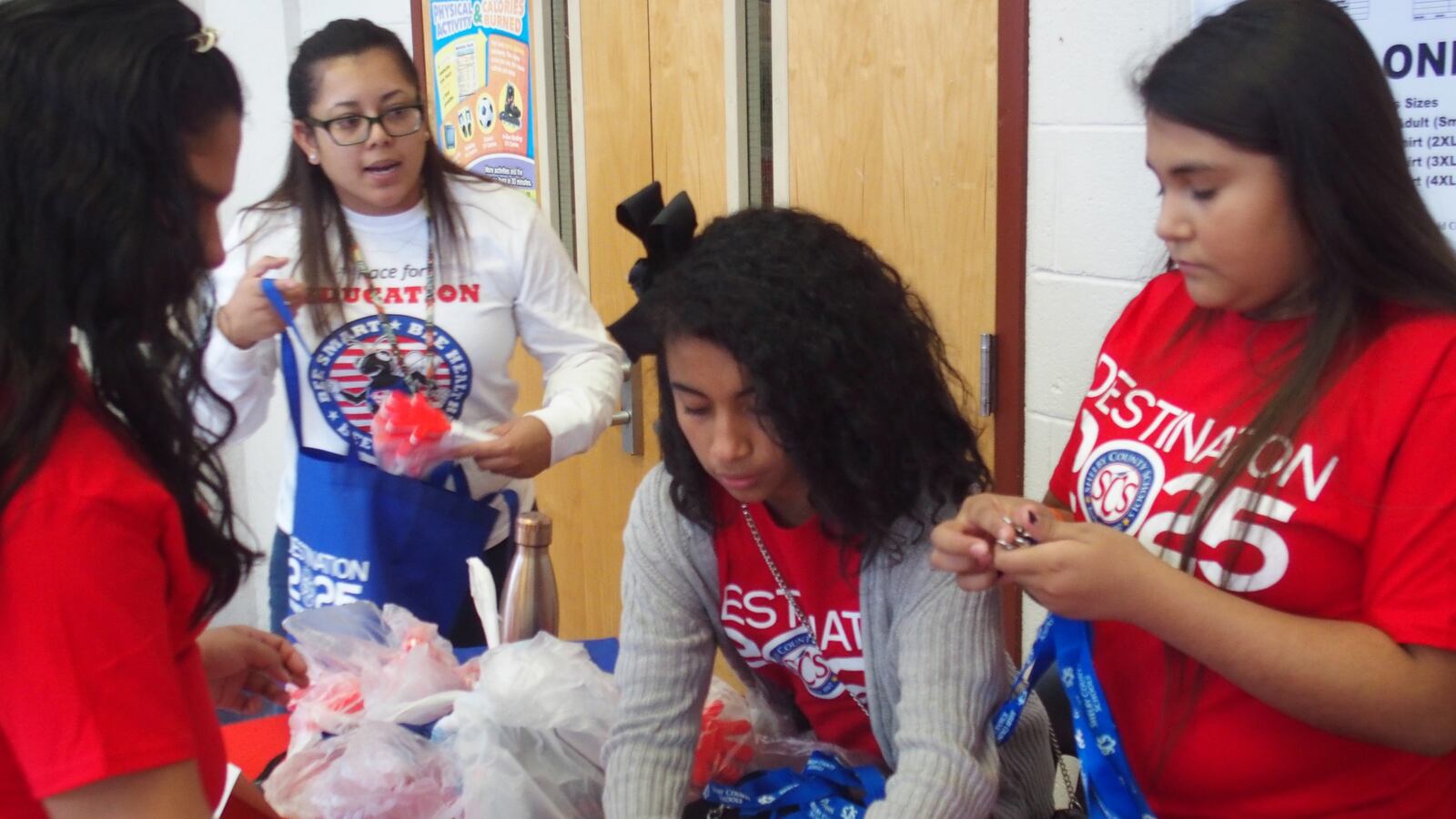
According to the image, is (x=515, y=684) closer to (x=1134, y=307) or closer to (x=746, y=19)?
(x=1134, y=307)

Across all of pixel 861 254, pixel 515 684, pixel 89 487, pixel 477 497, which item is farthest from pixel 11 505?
pixel 477 497

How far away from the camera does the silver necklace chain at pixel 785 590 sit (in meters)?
1.31

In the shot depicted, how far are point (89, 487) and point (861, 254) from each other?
0.75 meters

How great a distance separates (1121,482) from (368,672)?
2.76 ft

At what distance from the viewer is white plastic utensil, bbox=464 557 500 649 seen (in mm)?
1598

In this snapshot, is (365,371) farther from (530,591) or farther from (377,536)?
(530,591)

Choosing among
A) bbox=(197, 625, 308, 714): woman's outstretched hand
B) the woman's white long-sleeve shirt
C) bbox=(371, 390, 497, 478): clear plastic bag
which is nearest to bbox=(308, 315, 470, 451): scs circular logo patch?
the woman's white long-sleeve shirt

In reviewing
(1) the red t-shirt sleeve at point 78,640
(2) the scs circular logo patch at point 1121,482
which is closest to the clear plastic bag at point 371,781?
(1) the red t-shirt sleeve at point 78,640

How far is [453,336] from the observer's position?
74.9 inches

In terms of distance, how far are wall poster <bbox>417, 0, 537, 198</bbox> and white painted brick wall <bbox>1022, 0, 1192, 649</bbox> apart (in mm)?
1389

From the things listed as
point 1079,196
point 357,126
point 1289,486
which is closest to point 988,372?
point 1079,196

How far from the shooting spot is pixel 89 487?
78cm

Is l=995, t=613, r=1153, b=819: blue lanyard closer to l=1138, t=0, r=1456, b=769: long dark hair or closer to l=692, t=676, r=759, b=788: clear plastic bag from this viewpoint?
l=1138, t=0, r=1456, b=769: long dark hair

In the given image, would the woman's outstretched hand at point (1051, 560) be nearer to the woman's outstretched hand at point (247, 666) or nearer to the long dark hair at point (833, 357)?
the long dark hair at point (833, 357)
